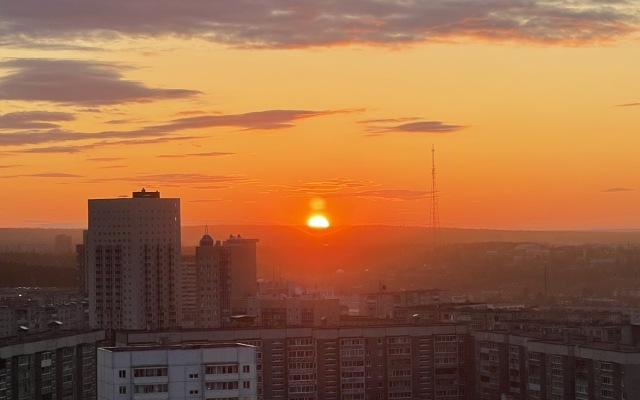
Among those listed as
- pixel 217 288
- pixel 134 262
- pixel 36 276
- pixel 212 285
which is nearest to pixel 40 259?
pixel 36 276

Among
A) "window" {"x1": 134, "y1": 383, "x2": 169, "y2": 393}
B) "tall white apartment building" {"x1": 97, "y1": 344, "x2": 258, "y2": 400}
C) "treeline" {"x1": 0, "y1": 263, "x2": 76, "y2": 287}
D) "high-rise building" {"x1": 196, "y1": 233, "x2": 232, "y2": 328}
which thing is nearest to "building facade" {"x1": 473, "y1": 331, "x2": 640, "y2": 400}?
"tall white apartment building" {"x1": 97, "y1": 344, "x2": 258, "y2": 400}

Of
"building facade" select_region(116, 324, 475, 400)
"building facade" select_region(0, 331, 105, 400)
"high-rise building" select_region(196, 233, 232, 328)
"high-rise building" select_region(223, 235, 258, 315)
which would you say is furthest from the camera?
"high-rise building" select_region(223, 235, 258, 315)

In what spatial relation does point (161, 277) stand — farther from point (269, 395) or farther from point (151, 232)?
point (269, 395)

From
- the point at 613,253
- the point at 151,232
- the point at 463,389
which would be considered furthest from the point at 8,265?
the point at 463,389

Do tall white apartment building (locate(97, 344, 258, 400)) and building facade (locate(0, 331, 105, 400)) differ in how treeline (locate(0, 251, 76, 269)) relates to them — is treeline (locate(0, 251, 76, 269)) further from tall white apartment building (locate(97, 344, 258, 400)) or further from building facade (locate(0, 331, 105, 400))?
tall white apartment building (locate(97, 344, 258, 400))

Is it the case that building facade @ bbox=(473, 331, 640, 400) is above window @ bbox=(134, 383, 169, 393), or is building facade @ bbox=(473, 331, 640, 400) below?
below

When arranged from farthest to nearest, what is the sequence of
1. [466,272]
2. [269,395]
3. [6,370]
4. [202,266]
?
1. [466,272]
2. [202,266]
3. [269,395]
4. [6,370]

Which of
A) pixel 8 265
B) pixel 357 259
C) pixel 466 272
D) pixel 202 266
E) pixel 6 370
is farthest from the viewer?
pixel 357 259
